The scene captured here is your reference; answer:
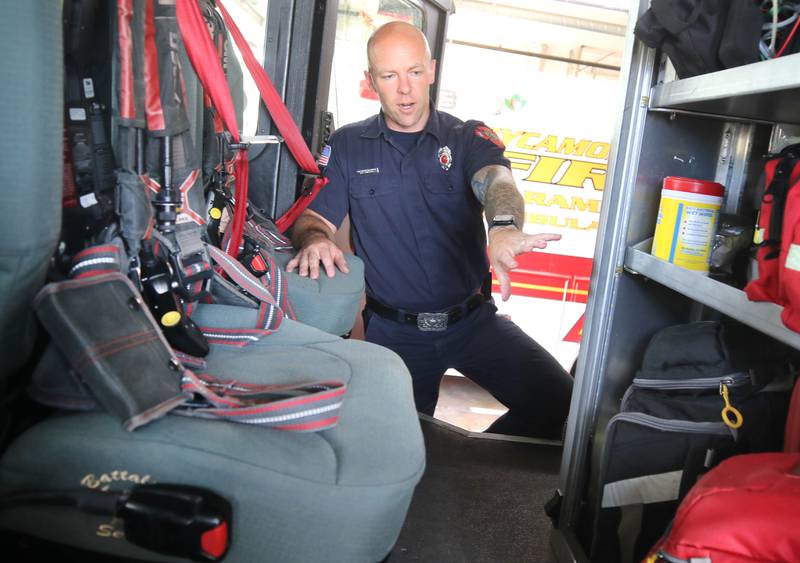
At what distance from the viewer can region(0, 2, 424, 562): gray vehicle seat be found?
0.77 m

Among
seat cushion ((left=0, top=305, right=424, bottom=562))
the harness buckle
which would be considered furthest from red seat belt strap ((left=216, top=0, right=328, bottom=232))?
seat cushion ((left=0, top=305, right=424, bottom=562))

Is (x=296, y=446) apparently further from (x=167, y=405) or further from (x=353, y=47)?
(x=353, y=47)

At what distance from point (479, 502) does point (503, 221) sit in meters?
0.83

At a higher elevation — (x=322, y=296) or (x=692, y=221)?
(x=692, y=221)

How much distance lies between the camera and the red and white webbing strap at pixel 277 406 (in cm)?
87

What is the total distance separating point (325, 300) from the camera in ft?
5.54

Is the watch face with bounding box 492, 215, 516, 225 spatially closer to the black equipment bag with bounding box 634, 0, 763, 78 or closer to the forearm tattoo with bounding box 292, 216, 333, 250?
the black equipment bag with bounding box 634, 0, 763, 78

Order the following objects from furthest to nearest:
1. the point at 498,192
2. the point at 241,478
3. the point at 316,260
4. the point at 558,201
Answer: the point at 558,201 < the point at 498,192 < the point at 316,260 < the point at 241,478

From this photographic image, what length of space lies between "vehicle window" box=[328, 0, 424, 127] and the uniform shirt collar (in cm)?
52

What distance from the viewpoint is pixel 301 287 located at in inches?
66.8

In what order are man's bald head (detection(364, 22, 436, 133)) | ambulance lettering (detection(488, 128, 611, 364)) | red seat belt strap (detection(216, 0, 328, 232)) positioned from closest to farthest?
red seat belt strap (detection(216, 0, 328, 232)) < man's bald head (detection(364, 22, 436, 133)) < ambulance lettering (detection(488, 128, 611, 364))

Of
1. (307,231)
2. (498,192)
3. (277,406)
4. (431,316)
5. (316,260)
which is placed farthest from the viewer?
(431,316)

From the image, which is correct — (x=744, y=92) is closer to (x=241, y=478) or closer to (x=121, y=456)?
(x=241, y=478)

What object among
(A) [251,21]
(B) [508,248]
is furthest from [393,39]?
(B) [508,248]
